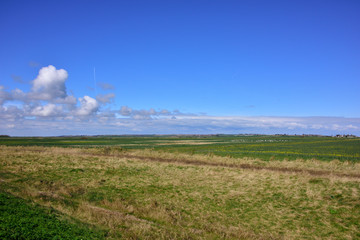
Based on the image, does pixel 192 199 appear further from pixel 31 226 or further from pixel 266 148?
pixel 266 148

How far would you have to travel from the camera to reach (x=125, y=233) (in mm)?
15062

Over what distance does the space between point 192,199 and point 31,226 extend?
18.0 m

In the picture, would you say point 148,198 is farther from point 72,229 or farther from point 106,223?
point 72,229

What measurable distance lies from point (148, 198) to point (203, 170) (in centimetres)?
1378

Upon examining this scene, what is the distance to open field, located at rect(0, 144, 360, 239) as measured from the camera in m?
18.6

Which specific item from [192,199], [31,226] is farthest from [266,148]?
[31,226]

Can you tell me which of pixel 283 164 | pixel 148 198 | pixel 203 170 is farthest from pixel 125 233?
pixel 283 164

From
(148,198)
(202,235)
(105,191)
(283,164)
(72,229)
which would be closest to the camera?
(72,229)

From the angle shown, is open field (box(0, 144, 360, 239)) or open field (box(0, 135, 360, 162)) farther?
open field (box(0, 135, 360, 162))

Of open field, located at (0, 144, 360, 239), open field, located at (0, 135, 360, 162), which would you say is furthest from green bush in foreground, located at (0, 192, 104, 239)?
open field, located at (0, 135, 360, 162)

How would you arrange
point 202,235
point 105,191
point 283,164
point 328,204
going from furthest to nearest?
point 283,164 < point 105,191 < point 328,204 < point 202,235

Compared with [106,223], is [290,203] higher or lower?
lower

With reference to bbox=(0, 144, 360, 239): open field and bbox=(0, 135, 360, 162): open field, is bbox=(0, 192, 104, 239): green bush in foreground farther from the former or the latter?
bbox=(0, 135, 360, 162): open field

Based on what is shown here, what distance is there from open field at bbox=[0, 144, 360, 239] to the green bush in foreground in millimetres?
1885
